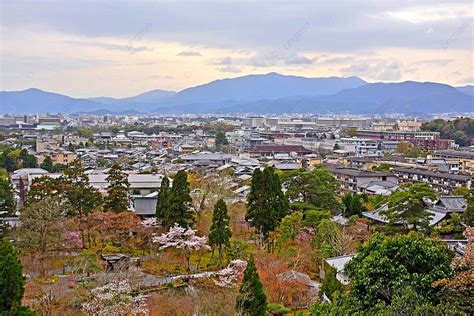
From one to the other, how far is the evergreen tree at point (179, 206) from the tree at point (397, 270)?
10.1 metres

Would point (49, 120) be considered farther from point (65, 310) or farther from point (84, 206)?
point (65, 310)

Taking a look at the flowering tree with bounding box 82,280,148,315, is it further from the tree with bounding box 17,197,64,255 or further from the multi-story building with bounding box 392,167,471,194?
the multi-story building with bounding box 392,167,471,194

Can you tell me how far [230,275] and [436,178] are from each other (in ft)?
76.4

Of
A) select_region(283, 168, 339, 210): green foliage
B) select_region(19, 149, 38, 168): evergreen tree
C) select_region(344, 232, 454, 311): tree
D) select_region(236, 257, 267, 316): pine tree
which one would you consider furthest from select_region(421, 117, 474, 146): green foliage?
select_region(344, 232, 454, 311): tree

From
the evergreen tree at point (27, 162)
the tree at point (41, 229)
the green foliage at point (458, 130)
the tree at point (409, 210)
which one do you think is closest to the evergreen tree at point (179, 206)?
the tree at point (41, 229)

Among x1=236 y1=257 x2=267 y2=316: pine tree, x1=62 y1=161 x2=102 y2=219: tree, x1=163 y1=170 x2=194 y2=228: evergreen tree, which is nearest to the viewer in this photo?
x1=236 y1=257 x2=267 y2=316: pine tree

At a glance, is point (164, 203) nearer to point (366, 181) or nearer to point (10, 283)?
point (10, 283)

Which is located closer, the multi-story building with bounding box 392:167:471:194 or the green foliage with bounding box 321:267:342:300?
the green foliage with bounding box 321:267:342:300

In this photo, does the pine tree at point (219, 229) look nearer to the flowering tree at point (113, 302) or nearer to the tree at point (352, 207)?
the flowering tree at point (113, 302)

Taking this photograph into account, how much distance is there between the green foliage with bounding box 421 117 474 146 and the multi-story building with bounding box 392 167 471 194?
92.8 feet

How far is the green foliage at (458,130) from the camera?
6219 cm

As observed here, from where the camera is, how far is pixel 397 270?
28.2 feet

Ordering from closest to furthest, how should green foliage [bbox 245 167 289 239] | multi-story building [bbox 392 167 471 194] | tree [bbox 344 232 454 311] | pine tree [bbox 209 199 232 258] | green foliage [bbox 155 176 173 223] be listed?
tree [bbox 344 232 454 311], pine tree [bbox 209 199 232 258], green foliage [bbox 245 167 289 239], green foliage [bbox 155 176 173 223], multi-story building [bbox 392 167 471 194]

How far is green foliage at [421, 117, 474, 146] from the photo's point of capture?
62.2 metres
